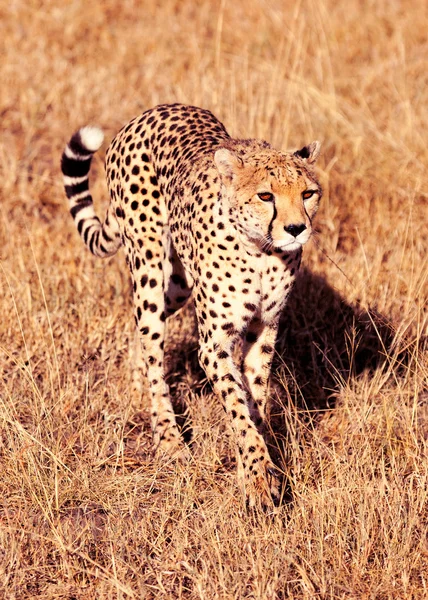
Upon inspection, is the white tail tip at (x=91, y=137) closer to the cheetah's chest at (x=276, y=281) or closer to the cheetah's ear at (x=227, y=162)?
the cheetah's ear at (x=227, y=162)

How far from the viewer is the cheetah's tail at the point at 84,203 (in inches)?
151

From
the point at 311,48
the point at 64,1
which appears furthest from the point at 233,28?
the point at 64,1

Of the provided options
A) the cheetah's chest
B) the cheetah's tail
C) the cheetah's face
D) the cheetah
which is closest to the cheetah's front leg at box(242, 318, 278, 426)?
the cheetah

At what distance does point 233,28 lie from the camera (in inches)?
288

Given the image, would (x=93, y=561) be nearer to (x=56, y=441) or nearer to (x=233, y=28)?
(x=56, y=441)

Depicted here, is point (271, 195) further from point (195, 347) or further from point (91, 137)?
point (195, 347)

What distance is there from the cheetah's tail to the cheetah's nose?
3.70 feet

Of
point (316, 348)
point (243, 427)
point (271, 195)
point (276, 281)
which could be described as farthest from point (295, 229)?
point (316, 348)

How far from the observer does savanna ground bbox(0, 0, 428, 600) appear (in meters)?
2.83

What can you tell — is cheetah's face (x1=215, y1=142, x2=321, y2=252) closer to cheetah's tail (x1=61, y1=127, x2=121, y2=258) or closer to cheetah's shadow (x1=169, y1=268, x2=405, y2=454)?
cheetah's tail (x1=61, y1=127, x2=121, y2=258)

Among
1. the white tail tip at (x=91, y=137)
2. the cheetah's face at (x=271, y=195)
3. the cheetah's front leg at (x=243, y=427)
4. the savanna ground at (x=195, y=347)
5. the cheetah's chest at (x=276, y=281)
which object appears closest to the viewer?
the savanna ground at (x=195, y=347)

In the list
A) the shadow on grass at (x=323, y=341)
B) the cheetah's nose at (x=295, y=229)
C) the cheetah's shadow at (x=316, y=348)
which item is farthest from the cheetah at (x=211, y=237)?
the shadow on grass at (x=323, y=341)

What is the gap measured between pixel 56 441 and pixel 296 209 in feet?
3.38

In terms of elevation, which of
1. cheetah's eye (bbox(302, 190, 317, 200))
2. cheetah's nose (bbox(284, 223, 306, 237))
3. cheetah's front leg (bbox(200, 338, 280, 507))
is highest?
cheetah's eye (bbox(302, 190, 317, 200))
